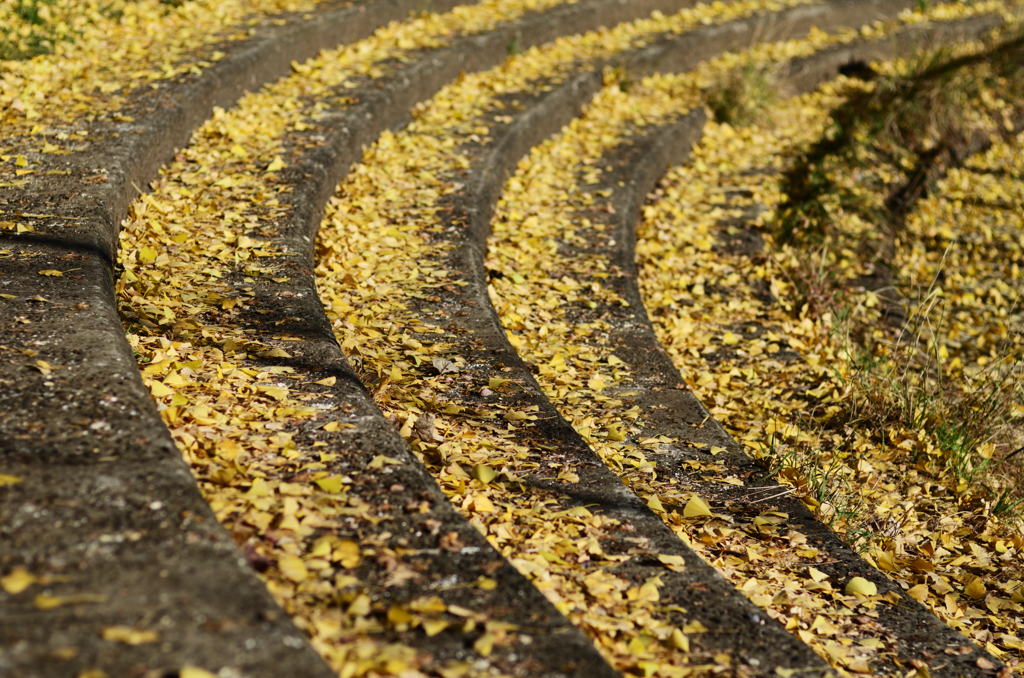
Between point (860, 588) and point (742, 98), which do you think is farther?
point (742, 98)

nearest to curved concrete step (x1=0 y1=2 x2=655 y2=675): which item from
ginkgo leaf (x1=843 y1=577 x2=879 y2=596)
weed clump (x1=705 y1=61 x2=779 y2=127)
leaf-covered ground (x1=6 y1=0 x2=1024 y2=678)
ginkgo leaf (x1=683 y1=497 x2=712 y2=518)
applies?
leaf-covered ground (x1=6 y1=0 x2=1024 y2=678)

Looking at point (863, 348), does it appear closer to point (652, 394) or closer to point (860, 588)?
point (652, 394)

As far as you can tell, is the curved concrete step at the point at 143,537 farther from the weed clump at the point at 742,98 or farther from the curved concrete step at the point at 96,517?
the weed clump at the point at 742,98

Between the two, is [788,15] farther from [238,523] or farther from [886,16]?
[238,523]

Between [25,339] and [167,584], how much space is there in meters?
1.03

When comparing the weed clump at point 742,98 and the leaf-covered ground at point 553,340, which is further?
the weed clump at point 742,98

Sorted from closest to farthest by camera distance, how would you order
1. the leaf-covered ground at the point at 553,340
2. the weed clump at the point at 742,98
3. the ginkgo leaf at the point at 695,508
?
the leaf-covered ground at the point at 553,340
the ginkgo leaf at the point at 695,508
the weed clump at the point at 742,98

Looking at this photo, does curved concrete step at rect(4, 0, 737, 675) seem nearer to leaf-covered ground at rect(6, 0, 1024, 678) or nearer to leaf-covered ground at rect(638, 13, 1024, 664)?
leaf-covered ground at rect(6, 0, 1024, 678)

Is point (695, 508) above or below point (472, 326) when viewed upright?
below

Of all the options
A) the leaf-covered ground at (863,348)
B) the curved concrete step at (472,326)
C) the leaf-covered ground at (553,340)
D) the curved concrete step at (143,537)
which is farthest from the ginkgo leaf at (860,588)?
the curved concrete step at (143,537)

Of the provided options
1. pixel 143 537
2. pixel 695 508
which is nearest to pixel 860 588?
pixel 695 508

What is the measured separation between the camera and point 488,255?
398 centimetres

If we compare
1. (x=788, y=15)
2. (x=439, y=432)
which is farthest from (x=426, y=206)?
(x=788, y=15)

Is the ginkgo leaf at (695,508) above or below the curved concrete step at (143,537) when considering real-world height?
below
